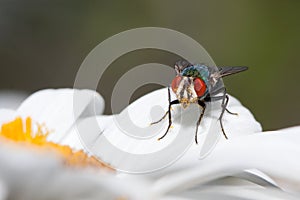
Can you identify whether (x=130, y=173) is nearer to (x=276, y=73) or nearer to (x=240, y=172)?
(x=240, y=172)

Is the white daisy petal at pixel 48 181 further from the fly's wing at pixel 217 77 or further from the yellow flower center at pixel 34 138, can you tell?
the fly's wing at pixel 217 77

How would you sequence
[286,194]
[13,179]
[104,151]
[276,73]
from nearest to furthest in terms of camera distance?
[13,179] < [286,194] < [104,151] < [276,73]

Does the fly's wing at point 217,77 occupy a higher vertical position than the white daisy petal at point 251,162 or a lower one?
higher

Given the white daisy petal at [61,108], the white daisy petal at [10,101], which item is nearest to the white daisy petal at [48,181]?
the white daisy petal at [61,108]

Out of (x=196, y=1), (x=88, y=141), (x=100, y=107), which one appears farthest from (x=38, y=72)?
(x=88, y=141)

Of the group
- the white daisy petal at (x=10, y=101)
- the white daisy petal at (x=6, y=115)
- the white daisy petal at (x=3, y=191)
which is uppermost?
the white daisy petal at (x=3, y=191)

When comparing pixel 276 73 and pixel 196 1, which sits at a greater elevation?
pixel 196 1

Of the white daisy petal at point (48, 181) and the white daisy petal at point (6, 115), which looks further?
the white daisy petal at point (6, 115)
